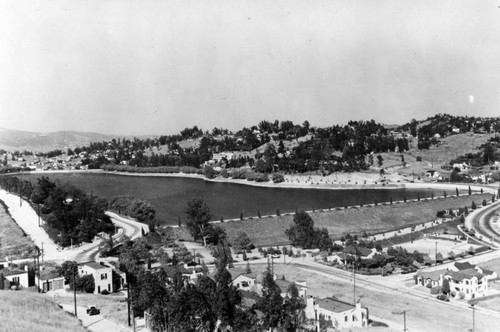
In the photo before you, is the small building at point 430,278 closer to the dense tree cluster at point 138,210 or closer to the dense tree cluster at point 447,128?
the dense tree cluster at point 138,210

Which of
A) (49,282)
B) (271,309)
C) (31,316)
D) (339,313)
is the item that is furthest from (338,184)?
(31,316)

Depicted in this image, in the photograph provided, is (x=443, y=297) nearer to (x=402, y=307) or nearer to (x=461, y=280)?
(x=461, y=280)

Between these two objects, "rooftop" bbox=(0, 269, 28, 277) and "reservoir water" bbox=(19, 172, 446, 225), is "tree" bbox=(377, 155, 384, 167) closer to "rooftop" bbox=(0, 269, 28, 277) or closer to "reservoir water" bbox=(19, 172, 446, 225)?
"reservoir water" bbox=(19, 172, 446, 225)

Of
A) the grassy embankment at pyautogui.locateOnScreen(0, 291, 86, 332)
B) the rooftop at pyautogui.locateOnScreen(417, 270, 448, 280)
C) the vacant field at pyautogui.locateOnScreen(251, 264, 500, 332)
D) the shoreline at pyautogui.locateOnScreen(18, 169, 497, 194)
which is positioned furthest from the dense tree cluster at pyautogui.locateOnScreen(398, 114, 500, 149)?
the grassy embankment at pyautogui.locateOnScreen(0, 291, 86, 332)

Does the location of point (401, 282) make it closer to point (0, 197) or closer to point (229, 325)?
point (229, 325)

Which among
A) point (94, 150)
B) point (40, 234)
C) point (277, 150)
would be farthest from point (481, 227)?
point (94, 150)
